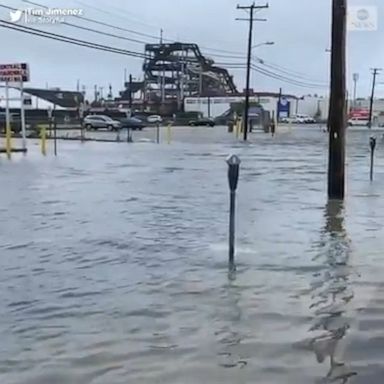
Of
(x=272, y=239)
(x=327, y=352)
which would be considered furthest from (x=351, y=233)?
(x=327, y=352)

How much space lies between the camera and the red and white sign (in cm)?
3212

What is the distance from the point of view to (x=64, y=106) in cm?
13262

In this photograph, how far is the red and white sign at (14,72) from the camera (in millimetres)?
32125

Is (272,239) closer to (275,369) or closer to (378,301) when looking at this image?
(378,301)

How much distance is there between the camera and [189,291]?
7.50 metres

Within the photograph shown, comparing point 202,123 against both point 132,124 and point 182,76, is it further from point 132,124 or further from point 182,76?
point 182,76

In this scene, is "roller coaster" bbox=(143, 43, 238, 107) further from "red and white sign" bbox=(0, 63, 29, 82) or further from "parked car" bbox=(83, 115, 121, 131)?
"red and white sign" bbox=(0, 63, 29, 82)

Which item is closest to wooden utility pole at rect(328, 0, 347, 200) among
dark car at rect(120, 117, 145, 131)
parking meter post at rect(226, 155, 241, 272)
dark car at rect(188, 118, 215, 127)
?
parking meter post at rect(226, 155, 241, 272)

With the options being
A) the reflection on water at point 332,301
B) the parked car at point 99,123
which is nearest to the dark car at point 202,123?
the parked car at point 99,123

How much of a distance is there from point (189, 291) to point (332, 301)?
4.48ft

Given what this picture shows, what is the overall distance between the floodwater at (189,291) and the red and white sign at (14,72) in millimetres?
17933

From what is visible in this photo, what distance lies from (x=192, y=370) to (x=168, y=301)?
182 centimetres

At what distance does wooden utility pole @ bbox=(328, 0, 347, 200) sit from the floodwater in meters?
0.67

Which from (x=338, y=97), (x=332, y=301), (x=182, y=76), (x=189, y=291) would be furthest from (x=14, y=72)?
(x=182, y=76)
